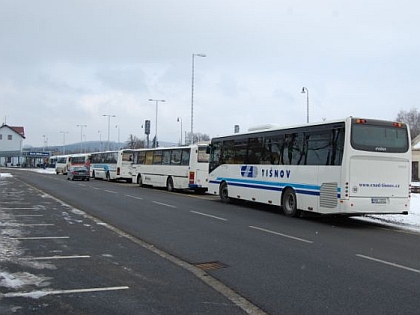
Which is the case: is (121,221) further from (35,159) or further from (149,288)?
(35,159)

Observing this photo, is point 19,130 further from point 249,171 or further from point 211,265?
point 211,265

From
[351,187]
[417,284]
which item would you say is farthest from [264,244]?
[351,187]

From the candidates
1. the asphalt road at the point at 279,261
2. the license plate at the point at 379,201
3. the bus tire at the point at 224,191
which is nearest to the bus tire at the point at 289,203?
the asphalt road at the point at 279,261

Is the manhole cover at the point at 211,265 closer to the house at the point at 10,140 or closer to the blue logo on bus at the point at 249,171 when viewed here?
the blue logo on bus at the point at 249,171

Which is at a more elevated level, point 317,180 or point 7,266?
point 317,180

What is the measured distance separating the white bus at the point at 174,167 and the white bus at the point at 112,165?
4428 mm

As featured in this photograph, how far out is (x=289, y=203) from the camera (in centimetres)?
1684

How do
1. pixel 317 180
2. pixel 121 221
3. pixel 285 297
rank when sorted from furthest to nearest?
pixel 317 180 < pixel 121 221 < pixel 285 297

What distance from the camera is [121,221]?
1383 centimetres

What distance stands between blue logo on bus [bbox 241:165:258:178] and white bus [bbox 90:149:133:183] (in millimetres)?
22905

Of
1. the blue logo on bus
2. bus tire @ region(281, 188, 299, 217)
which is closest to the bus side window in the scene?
the blue logo on bus

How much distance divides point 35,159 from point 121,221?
132 m

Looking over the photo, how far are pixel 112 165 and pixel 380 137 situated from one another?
114ft

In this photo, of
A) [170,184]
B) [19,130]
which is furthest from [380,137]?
[19,130]
